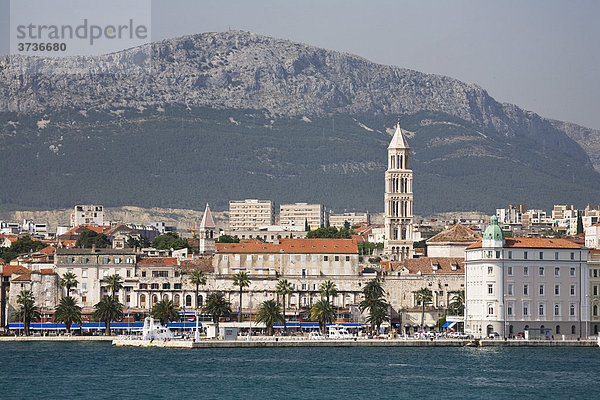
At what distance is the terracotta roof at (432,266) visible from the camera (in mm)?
153750

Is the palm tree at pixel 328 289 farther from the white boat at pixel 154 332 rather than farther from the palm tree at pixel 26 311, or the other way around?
the palm tree at pixel 26 311

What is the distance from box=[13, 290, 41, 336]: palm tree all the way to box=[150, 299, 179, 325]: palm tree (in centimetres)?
1202

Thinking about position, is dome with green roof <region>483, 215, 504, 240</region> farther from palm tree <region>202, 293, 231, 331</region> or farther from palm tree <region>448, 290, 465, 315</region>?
palm tree <region>202, 293, 231, 331</region>

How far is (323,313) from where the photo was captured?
137 m

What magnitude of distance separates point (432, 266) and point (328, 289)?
14.0 meters

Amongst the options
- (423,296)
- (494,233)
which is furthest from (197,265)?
(494,233)

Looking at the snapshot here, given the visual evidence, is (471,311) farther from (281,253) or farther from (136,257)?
(136,257)

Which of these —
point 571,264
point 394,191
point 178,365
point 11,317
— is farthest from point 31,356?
point 394,191

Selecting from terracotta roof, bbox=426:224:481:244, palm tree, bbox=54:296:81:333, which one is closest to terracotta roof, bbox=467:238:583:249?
palm tree, bbox=54:296:81:333

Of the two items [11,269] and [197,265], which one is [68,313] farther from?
[197,265]

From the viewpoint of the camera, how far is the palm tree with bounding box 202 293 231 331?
5566 inches

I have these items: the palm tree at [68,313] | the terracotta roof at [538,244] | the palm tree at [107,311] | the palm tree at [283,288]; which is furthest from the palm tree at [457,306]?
the palm tree at [68,313]

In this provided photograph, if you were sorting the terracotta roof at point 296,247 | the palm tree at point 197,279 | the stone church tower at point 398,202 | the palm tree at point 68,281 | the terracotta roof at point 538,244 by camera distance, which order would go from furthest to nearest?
the stone church tower at point 398,202 < the terracotta roof at point 296,247 < the palm tree at point 68,281 < the palm tree at point 197,279 < the terracotta roof at point 538,244

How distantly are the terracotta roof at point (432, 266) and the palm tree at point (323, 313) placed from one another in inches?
743
